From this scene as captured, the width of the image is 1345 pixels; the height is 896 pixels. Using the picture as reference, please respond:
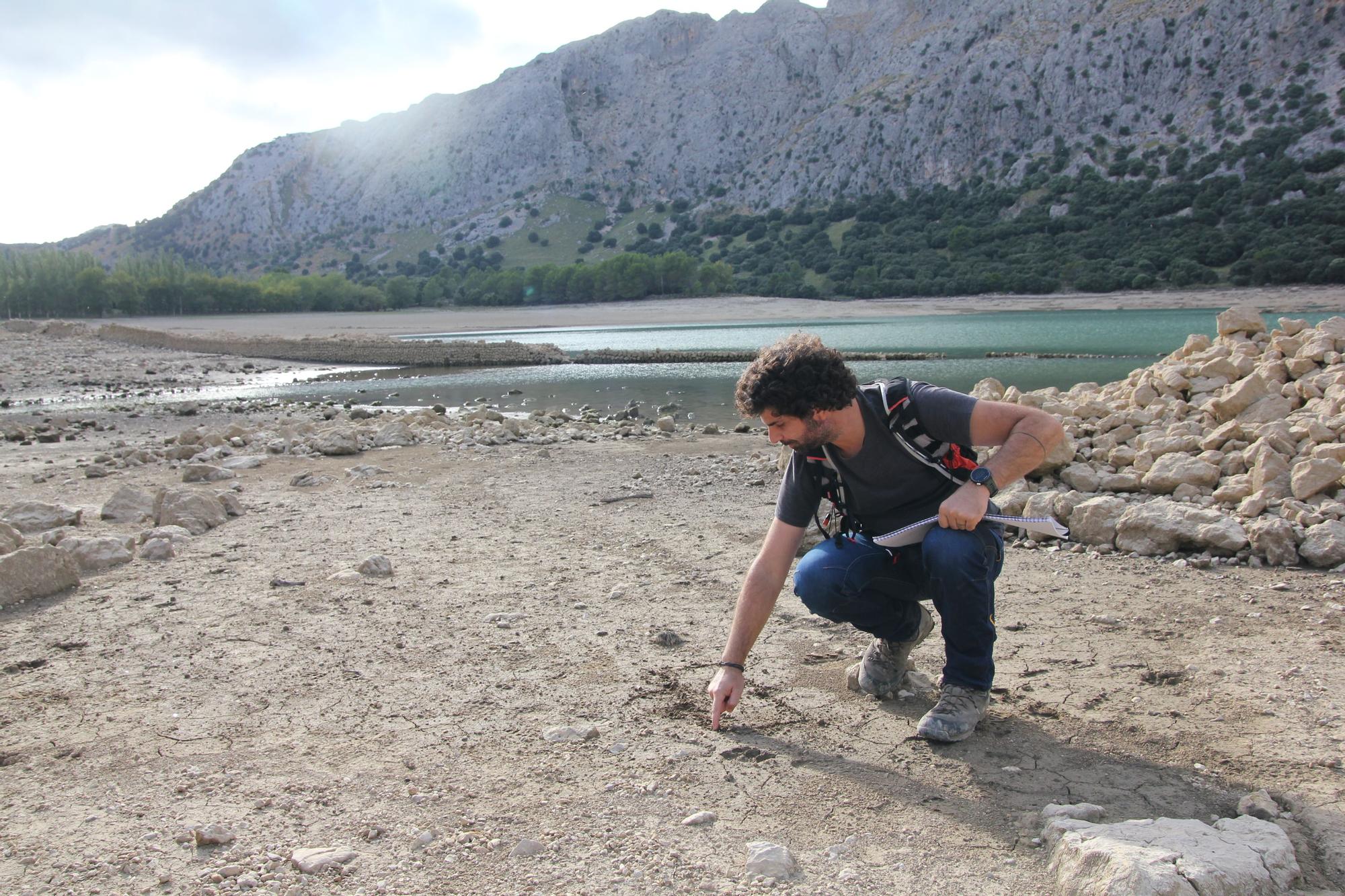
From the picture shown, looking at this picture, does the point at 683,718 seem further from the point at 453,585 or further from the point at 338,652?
the point at 453,585

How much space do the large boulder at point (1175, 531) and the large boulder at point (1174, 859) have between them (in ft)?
10.3

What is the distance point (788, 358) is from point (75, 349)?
153ft

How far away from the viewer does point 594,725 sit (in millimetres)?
3209

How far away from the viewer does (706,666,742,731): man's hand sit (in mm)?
2943

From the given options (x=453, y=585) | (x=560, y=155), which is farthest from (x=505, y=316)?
(x=560, y=155)

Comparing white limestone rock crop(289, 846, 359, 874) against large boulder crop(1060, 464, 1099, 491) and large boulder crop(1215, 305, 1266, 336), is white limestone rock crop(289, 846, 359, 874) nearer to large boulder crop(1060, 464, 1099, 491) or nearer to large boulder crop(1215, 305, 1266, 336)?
large boulder crop(1060, 464, 1099, 491)

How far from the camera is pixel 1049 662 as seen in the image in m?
3.67

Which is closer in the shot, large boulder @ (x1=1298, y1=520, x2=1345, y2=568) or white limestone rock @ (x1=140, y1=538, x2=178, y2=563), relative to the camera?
large boulder @ (x1=1298, y1=520, x2=1345, y2=568)

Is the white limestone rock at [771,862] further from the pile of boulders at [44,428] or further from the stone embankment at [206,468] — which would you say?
the pile of boulders at [44,428]

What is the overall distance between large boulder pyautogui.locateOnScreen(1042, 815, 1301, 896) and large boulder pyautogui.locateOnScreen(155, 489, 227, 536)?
6.17 metres

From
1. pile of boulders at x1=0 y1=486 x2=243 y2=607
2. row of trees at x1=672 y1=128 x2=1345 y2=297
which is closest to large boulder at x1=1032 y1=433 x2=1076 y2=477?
pile of boulders at x1=0 y1=486 x2=243 y2=607

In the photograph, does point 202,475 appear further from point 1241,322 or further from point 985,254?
point 985,254

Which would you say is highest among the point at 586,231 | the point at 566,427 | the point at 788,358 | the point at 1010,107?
the point at 1010,107

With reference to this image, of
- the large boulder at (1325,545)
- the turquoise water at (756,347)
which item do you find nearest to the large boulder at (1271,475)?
the large boulder at (1325,545)
